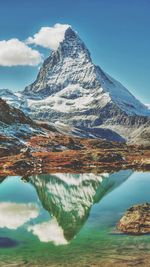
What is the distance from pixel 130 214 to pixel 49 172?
221ft

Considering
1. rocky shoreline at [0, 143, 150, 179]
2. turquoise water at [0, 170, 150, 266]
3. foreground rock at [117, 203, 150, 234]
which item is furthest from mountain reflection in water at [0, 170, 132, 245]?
rocky shoreline at [0, 143, 150, 179]

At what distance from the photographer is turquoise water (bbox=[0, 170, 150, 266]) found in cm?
3700

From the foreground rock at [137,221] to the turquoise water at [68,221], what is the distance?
1383 mm

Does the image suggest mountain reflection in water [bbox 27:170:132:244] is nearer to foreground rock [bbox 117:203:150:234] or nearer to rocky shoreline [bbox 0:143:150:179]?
foreground rock [bbox 117:203:150:234]

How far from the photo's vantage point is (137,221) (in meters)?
45.8

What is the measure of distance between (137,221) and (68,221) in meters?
9.43

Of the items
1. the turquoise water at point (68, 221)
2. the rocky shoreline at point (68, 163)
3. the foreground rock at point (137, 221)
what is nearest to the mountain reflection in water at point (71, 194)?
the turquoise water at point (68, 221)

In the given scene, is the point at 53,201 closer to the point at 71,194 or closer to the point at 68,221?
the point at 71,194

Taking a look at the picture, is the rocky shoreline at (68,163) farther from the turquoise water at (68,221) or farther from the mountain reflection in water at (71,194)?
the turquoise water at (68,221)

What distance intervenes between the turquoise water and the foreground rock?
138 centimetres

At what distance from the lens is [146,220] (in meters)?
45.5

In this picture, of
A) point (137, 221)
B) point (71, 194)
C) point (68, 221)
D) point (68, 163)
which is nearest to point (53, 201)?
point (71, 194)

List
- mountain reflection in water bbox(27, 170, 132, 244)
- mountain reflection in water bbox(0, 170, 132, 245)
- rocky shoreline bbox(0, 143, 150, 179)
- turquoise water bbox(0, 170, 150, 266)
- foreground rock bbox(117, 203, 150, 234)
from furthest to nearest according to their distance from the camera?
1. rocky shoreline bbox(0, 143, 150, 179)
2. mountain reflection in water bbox(27, 170, 132, 244)
3. mountain reflection in water bbox(0, 170, 132, 245)
4. foreground rock bbox(117, 203, 150, 234)
5. turquoise water bbox(0, 170, 150, 266)

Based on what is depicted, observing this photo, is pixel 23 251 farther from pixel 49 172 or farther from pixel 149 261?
pixel 49 172
